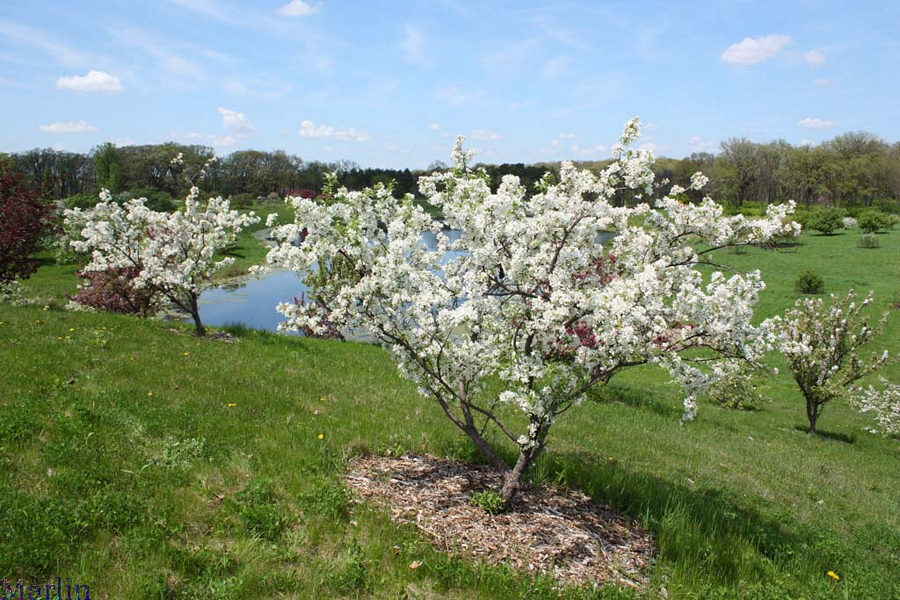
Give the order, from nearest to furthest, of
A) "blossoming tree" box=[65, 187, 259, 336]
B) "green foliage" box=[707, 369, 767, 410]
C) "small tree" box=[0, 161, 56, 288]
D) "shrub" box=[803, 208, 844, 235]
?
1. "blossoming tree" box=[65, 187, 259, 336]
2. "small tree" box=[0, 161, 56, 288]
3. "green foliage" box=[707, 369, 767, 410]
4. "shrub" box=[803, 208, 844, 235]

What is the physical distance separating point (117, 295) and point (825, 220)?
7248 centimetres

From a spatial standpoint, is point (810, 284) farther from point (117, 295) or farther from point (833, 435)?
point (117, 295)

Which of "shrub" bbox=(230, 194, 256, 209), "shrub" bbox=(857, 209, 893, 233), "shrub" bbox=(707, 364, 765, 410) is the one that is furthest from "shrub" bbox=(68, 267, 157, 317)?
"shrub" bbox=(857, 209, 893, 233)

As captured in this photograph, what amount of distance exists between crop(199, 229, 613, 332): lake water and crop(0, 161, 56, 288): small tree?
11481 mm

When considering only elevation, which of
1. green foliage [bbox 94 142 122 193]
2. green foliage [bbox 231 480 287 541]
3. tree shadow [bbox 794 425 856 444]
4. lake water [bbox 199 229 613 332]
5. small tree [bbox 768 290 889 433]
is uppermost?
green foliage [bbox 94 142 122 193]

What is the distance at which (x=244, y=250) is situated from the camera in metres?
53.1

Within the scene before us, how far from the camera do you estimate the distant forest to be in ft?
254

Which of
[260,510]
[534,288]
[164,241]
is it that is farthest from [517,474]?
[164,241]

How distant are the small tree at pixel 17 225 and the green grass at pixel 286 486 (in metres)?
3.25

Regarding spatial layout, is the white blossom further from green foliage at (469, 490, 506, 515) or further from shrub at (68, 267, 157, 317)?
shrub at (68, 267, 157, 317)

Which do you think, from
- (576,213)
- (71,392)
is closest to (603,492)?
(576,213)

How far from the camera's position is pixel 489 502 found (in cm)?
569

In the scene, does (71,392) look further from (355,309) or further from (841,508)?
(841,508)

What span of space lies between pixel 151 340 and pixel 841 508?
45.6ft
